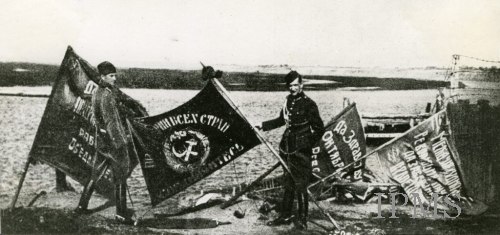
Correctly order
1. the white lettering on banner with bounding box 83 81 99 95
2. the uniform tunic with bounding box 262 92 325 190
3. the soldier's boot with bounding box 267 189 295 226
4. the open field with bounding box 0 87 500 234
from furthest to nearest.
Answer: the open field with bounding box 0 87 500 234
the white lettering on banner with bounding box 83 81 99 95
the soldier's boot with bounding box 267 189 295 226
the uniform tunic with bounding box 262 92 325 190

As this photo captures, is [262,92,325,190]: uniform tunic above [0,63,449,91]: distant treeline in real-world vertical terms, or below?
below

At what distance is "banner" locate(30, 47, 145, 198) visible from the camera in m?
7.23

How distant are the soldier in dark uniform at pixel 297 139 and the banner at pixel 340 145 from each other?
188mm

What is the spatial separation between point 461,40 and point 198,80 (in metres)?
3.13

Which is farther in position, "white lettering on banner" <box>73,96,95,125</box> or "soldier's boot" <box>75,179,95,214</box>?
"white lettering on banner" <box>73,96,95,125</box>

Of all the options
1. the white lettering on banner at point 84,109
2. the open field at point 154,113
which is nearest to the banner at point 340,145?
the open field at point 154,113

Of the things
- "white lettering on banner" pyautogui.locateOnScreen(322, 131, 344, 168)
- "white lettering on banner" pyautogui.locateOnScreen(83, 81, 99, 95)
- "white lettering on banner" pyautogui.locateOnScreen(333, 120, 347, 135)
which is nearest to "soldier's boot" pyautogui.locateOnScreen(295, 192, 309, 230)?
"white lettering on banner" pyautogui.locateOnScreen(322, 131, 344, 168)

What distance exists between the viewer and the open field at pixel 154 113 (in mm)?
7344

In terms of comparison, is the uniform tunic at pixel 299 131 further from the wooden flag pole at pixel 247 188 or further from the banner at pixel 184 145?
the banner at pixel 184 145

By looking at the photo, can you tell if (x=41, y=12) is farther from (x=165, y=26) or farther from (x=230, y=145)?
(x=230, y=145)

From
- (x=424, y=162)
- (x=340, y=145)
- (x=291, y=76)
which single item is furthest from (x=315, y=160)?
(x=424, y=162)

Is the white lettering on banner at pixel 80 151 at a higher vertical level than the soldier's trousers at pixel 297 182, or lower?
higher

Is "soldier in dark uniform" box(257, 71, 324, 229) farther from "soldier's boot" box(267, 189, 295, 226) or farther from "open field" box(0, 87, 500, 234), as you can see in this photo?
"open field" box(0, 87, 500, 234)

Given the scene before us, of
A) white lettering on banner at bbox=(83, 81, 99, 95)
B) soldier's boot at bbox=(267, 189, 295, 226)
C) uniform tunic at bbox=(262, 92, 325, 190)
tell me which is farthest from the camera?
white lettering on banner at bbox=(83, 81, 99, 95)
